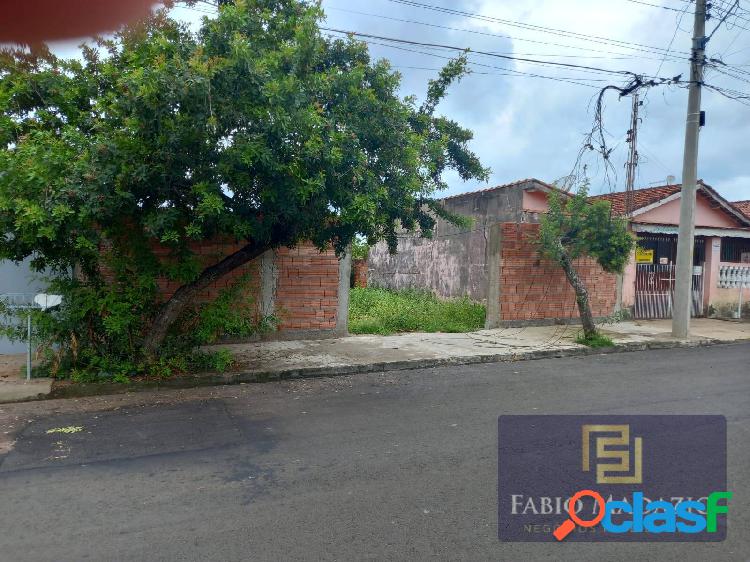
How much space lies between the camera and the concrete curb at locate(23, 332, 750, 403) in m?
7.09

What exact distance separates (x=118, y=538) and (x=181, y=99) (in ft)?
14.1

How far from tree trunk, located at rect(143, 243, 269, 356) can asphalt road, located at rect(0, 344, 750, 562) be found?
905 mm

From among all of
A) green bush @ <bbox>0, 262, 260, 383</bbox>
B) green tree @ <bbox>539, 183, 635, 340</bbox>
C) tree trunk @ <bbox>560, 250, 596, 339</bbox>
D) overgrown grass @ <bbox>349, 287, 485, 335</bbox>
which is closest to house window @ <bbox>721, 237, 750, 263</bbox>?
green tree @ <bbox>539, 183, 635, 340</bbox>

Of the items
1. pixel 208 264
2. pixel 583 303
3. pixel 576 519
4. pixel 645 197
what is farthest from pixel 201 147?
pixel 645 197

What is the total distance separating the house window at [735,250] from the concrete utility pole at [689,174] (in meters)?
5.86

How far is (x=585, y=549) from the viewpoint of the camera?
3.30 meters

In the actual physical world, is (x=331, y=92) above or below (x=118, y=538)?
above

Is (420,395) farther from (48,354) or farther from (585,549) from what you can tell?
(48,354)

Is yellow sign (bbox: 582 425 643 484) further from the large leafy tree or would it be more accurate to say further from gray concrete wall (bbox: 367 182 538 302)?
gray concrete wall (bbox: 367 182 538 302)

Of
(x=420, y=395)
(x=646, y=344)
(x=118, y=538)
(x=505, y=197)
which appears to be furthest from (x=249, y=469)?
(x=505, y=197)

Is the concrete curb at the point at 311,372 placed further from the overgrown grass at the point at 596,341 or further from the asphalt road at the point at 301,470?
the asphalt road at the point at 301,470

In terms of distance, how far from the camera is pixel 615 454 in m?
4.89

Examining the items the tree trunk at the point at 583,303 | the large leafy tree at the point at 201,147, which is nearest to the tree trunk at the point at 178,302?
the large leafy tree at the point at 201,147

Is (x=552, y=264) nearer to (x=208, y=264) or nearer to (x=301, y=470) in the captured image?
(x=208, y=264)
